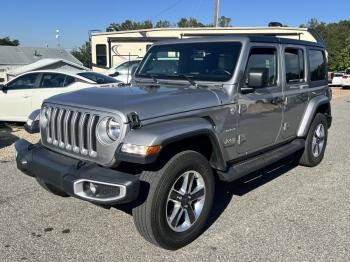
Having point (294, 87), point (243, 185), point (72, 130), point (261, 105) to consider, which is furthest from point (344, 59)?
point (72, 130)

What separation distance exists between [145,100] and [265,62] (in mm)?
1929

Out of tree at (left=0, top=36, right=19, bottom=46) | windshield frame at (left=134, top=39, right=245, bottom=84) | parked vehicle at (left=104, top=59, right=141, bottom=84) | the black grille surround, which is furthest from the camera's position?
tree at (left=0, top=36, right=19, bottom=46)

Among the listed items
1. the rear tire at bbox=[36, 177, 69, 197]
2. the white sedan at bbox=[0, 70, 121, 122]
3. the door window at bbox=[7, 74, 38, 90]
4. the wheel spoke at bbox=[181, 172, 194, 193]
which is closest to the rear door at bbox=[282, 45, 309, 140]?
the wheel spoke at bbox=[181, 172, 194, 193]

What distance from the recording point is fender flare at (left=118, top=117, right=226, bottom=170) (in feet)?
11.0

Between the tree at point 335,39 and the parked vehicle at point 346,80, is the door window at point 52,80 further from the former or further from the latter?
the tree at point 335,39

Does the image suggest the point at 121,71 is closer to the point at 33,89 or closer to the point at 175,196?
the point at 33,89

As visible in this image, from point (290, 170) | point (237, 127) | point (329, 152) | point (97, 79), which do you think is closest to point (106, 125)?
point (237, 127)

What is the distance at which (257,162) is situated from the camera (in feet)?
15.5

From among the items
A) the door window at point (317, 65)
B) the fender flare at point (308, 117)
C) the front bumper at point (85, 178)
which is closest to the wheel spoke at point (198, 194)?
the front bumper at point (85, 178)

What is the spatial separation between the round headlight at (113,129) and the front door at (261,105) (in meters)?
1.48

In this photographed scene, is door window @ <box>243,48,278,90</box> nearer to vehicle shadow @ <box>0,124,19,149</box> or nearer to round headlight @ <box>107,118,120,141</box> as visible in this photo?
round headlight @ <box>107,118,120,141</box>

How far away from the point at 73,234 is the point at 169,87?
178 centimetres

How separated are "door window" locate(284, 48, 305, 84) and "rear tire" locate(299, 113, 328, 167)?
32.9 inches

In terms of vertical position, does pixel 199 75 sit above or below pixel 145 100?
above
